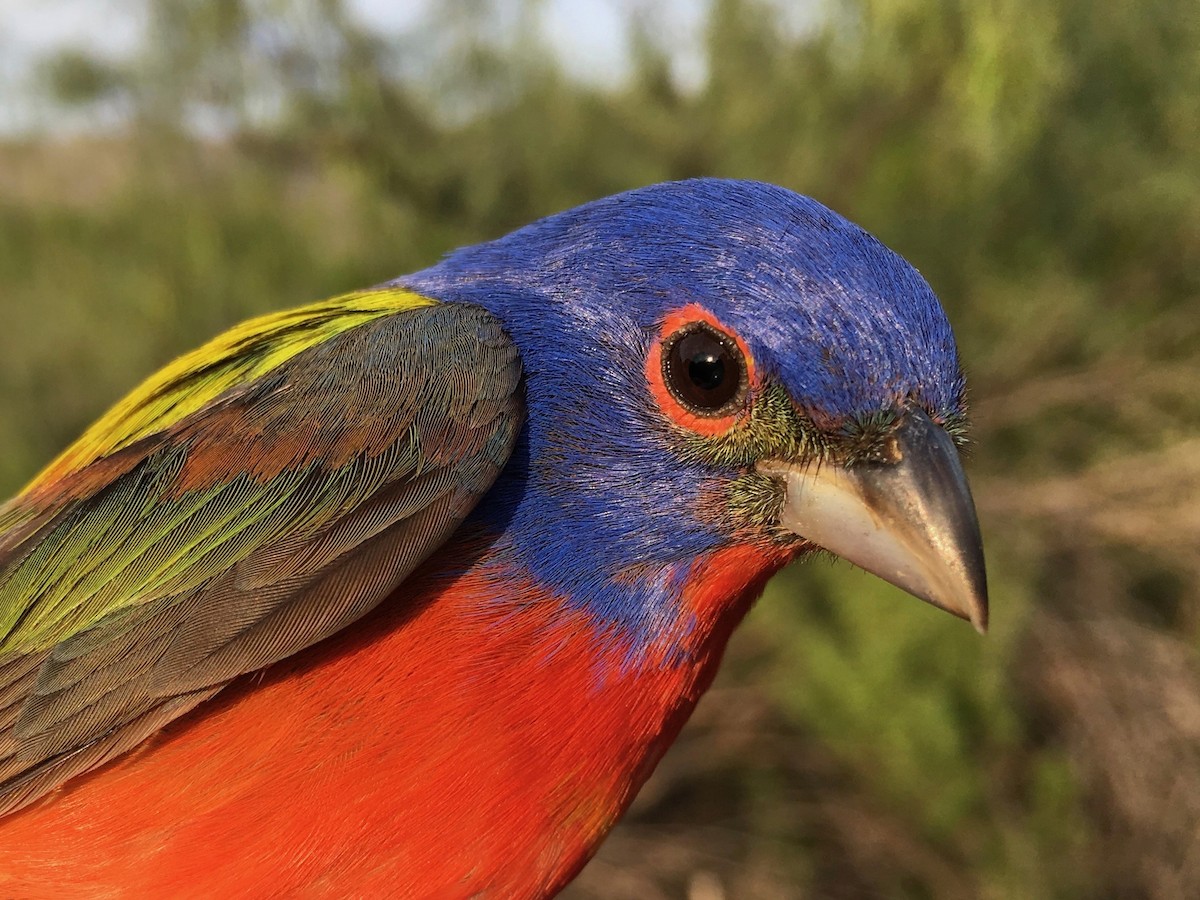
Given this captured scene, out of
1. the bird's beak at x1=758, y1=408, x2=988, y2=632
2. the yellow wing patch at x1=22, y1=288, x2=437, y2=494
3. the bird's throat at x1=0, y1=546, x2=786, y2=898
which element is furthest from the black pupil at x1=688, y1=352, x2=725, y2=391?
the yellow wing patch at x1=22, y1=288, x2=437, y2=494

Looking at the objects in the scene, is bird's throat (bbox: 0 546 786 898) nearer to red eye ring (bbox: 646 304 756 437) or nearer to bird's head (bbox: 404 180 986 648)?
bird's head (bbox: 404 180 986 648)

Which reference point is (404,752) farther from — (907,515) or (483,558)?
(907,515)

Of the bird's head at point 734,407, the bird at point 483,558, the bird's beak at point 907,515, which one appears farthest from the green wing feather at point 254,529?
the bird's beak at point 907,515

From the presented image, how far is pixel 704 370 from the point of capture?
122cm

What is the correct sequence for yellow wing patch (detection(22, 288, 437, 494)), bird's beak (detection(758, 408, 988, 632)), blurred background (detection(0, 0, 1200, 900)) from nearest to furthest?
bird's beak (detection(758, 408, 988, 632))
yellow wing patch (detection(22, 288, 437, 494))
blurred background (detection(0, 0, 1200, 900))

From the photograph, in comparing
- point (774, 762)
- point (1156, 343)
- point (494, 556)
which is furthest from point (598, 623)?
point (1156, 343)

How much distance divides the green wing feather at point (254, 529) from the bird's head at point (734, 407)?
107mm

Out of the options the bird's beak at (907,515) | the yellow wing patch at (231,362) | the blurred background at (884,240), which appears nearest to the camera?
the bird's beak at (907,515)

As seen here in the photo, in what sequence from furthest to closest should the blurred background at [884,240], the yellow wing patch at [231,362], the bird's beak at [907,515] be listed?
the blurred background at [884,240] → the yellow wing patch at [231,362] → the bird's beak at [907,515]

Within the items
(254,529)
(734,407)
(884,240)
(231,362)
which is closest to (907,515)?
(734,407)

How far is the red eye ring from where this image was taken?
1201mm

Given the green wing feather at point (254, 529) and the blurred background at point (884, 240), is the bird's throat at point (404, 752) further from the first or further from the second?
the blurred background at point (884, 240)

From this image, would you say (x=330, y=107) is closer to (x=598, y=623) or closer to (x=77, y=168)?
(x=77, y=168)

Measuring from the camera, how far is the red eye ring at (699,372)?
1201 millimetres
